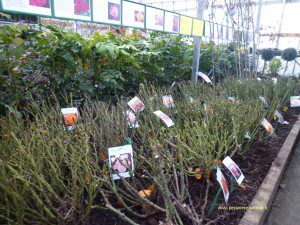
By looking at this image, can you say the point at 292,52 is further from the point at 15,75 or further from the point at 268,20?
the point at 15,75

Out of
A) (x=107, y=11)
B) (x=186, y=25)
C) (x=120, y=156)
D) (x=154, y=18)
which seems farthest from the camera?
(x=186, y=25)

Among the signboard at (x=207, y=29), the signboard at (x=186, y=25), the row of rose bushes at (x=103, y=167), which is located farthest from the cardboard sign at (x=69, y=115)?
the signboard at (x=207, y=29)

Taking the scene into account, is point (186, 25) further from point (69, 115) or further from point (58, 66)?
point (69, 115)

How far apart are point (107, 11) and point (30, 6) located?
2.64 feet

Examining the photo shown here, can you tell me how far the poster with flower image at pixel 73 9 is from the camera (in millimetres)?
1874

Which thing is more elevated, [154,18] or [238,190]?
[154,18]

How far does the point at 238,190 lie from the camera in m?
1.71

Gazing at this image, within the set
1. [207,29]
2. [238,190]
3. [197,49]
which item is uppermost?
[207,29]

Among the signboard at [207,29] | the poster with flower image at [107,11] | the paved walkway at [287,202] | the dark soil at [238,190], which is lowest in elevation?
the paved walkway at [287,202]

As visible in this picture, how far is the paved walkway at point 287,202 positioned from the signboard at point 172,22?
2273mm

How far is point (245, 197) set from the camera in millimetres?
1645

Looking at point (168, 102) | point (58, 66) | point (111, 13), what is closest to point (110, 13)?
point (111, 13)

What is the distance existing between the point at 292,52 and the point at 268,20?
6.30 meters

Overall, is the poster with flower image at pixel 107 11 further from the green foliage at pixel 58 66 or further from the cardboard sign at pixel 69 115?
the cardboard sign at pixel 69 115
